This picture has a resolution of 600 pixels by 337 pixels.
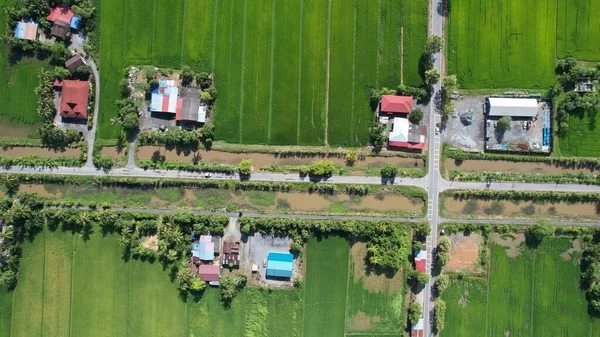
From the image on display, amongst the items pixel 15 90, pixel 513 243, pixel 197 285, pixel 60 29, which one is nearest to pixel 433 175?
pixel 513 243

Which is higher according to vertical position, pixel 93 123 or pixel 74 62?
pixel 74 62

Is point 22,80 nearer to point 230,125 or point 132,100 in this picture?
point 132,100

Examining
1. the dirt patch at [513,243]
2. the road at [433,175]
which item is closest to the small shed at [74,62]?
the road at [433,175]

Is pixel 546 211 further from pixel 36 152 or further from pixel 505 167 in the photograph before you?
pixel 36 152

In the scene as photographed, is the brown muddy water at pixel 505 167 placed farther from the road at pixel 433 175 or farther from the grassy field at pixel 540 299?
the grassy field at pixel 540 299

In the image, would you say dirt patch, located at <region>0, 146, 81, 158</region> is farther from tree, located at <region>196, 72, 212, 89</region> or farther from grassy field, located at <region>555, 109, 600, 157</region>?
grassy field, located at <region>555, 109, 600, 157</region>

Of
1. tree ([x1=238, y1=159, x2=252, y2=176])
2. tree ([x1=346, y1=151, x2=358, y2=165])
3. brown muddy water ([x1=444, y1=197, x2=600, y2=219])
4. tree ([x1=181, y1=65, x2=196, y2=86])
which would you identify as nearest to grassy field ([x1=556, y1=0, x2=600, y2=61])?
brown muddy water ([x1=444, y1=197, x2=600, y2=219])

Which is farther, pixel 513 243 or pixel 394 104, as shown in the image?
pixel 513 243
